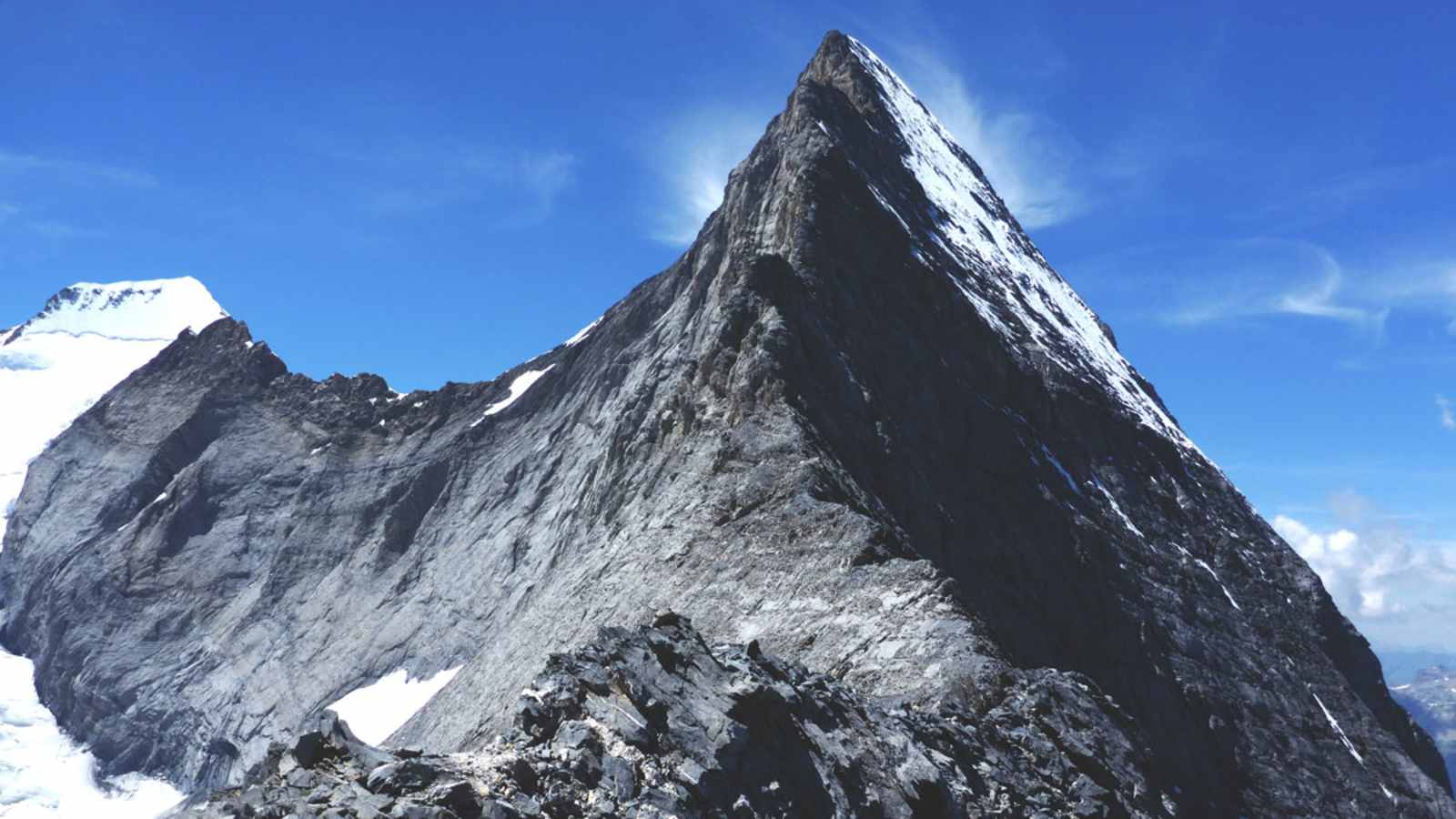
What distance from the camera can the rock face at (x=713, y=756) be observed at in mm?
15453

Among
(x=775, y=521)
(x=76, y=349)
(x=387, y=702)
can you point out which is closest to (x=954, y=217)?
(x=387, y=702)

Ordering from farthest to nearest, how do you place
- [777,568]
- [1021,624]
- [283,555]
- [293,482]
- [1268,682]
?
[293,482], [283,555], [1268,682], [1021,624], [777,568]

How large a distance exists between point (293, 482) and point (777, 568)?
7195 centimetres

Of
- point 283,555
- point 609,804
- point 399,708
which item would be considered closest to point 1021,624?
point 609,804

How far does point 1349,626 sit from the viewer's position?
78.0 m

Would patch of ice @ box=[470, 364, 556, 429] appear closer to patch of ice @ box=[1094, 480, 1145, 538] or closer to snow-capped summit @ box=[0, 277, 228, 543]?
snow-capped summit @ box=[0, 277, 228, 543]

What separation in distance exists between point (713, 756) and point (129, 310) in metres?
161

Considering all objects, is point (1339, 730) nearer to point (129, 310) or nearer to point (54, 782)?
point (54, 782)

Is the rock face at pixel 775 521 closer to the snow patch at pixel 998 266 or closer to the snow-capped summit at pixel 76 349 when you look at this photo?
the snow patch at pixel 998 266

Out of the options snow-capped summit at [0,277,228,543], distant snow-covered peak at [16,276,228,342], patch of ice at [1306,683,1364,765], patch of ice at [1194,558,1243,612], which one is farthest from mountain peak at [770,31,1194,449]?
distant snow-covered peak at [16,276,228,342]

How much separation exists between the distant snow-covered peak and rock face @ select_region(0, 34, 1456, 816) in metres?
42.4

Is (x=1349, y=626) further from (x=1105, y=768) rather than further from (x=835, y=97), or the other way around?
(x=1105, y=768)

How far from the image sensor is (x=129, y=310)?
160 metres

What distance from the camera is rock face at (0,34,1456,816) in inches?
1505
